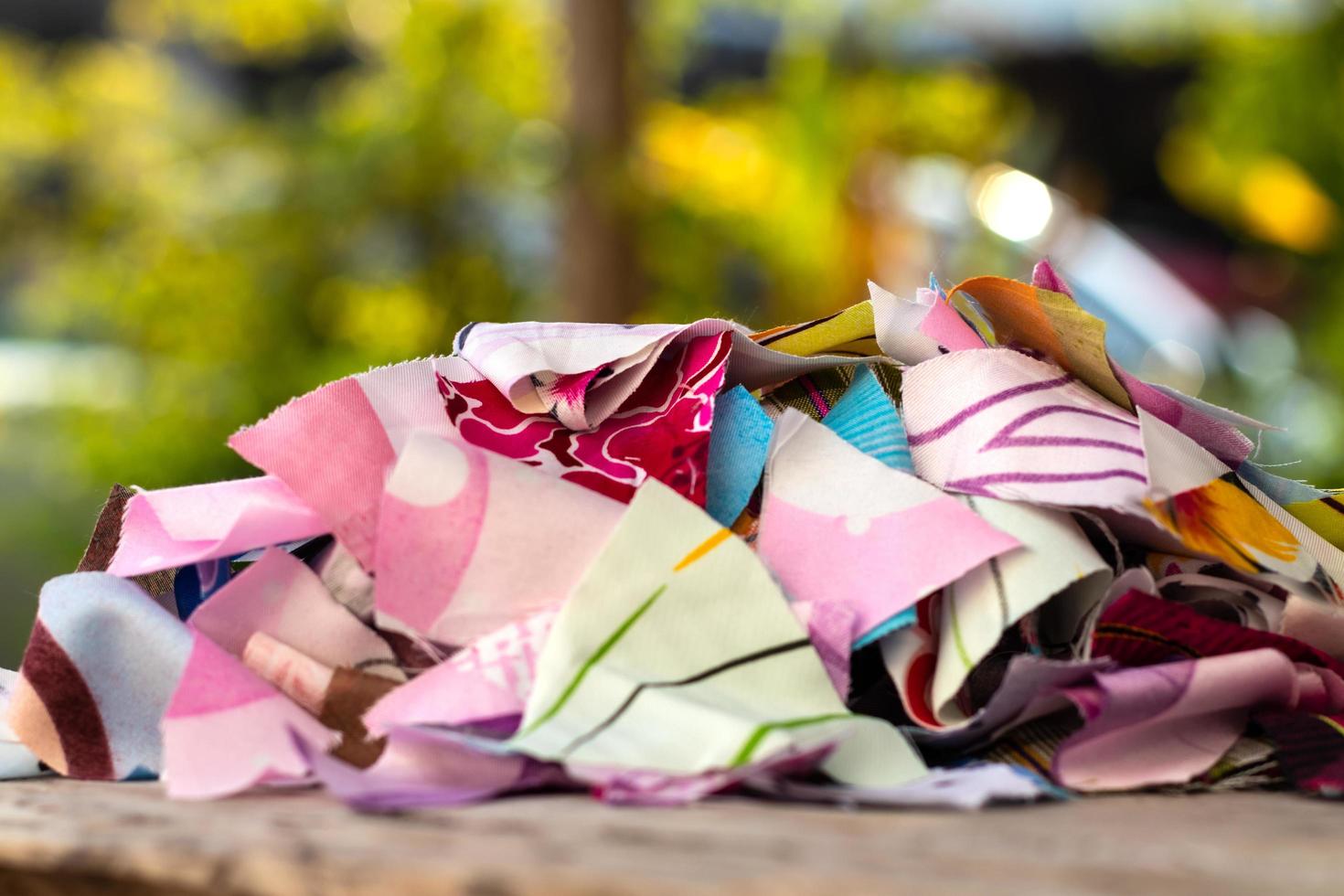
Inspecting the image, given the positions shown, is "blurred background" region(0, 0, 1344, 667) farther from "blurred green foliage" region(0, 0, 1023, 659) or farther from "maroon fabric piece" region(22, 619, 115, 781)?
"maroon fabric piece" region(22, 619, 115, 781)

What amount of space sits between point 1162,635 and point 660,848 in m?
0.16

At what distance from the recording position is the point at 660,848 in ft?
0.70

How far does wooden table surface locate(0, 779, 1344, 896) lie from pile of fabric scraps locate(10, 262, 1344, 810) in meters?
0.01

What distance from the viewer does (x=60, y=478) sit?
2.67 meters

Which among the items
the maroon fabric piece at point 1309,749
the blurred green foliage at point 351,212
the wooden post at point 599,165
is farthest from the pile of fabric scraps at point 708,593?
the blurred green foliage at point 351,212

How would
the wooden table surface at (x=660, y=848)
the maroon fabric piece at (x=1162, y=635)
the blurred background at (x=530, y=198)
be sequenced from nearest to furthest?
the wooden table surface at (x=660, y=848)
the maroon fabric piece at (x=1162, y=635)
the blurred background at (x=530, y=198)

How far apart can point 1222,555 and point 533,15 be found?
2.80 meters

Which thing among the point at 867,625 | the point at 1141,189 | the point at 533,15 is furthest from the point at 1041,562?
the point at 1141,189

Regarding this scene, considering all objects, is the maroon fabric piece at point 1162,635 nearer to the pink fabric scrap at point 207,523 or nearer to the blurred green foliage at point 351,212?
the pink fabric scrap at point 207,523

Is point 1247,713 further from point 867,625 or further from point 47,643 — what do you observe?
point 47,643

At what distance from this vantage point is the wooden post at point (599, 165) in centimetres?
227

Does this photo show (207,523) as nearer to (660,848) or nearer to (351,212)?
(660,848)

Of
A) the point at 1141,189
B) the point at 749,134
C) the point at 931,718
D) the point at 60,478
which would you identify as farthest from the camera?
the point at 1141,189

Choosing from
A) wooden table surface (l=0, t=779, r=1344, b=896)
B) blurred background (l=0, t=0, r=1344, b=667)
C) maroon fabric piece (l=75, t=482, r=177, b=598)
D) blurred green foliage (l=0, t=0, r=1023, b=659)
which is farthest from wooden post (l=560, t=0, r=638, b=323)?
wooden table surface (l=0, t=779, r=1344, b=896)
